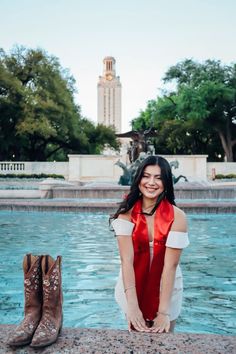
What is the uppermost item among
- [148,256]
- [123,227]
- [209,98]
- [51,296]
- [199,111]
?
[209,98]

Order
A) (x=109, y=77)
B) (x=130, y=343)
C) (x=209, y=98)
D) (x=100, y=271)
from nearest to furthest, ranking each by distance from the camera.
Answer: (x=130, y=343)
(x=100, y=271)
(x=209, y=98)
(x=109, y=77)

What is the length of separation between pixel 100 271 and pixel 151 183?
3.30m

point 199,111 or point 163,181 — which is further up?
point 199,111

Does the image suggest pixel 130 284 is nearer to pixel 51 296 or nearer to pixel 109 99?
pixel 51 296

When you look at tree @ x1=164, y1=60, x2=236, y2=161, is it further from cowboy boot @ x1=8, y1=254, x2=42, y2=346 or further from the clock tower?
the clock tower

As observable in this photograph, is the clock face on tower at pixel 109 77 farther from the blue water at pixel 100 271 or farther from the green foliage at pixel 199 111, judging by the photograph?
the blue water at pixel 100 271

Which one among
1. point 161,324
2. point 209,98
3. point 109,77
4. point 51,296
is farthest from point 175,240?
point 109,77

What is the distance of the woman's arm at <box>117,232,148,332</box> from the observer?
2396 mm

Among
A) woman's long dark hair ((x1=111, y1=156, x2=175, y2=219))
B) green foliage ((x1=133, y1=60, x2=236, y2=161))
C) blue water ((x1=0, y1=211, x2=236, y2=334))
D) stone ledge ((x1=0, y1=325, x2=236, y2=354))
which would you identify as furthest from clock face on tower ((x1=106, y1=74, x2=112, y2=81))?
A: stone ledge ((x1=0, y1=325, x2=236, y2=354))

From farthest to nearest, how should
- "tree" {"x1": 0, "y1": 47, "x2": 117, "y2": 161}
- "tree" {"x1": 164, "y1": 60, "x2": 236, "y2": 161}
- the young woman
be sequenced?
"tree" {"x1": 164, "y1": 60, "x2": 236, "y2": 161} < "tree" {"x1": 0, "y1": 47, "x2": 117, "y2": 161} < the young woman

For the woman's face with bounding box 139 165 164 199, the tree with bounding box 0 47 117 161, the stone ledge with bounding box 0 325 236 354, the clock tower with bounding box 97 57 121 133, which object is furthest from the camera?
the clock tower with bounding box 97 57 121 133

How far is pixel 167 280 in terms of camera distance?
2.42 metres

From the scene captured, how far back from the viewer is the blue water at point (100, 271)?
3.96 m

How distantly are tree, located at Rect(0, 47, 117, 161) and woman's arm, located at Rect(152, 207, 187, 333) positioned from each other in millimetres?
35616
